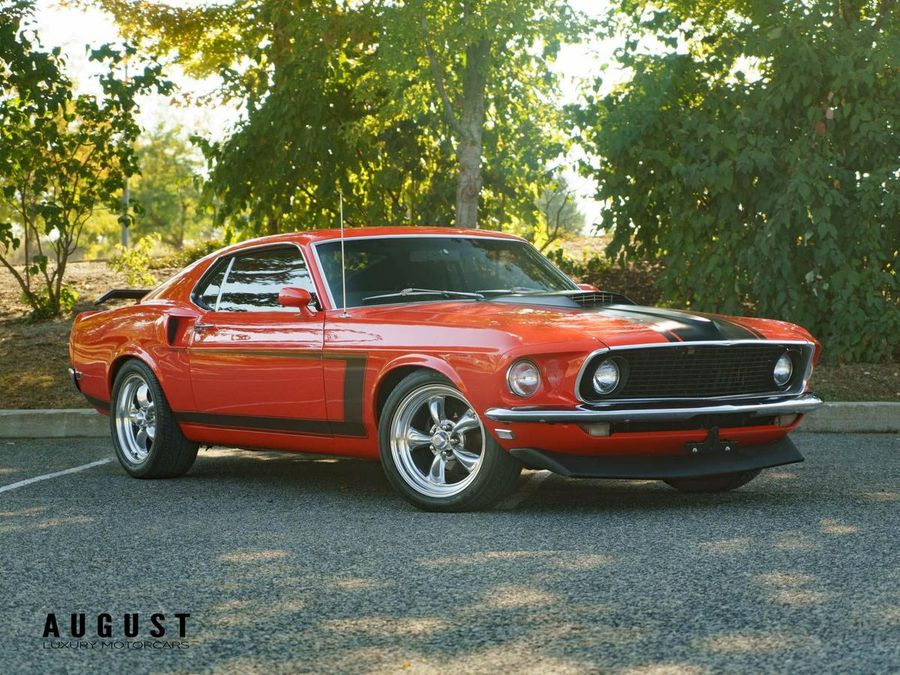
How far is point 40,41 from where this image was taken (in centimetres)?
1470

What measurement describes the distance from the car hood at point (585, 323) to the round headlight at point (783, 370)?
0.12 meters

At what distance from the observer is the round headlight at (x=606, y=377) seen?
6105 millimetres

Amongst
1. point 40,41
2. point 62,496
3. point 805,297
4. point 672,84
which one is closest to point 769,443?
point 62,496

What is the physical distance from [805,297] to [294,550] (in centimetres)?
830

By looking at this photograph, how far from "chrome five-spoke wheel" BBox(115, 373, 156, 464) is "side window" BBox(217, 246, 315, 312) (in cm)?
88

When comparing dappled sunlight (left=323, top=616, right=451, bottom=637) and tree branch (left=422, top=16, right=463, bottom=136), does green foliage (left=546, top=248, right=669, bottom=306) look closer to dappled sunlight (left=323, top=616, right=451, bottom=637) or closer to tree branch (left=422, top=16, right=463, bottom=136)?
tree branch (left=422, top=16, right=463, bottom=136)

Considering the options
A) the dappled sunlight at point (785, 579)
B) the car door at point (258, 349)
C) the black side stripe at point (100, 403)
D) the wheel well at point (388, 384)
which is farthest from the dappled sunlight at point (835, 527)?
the black side stripe at point (100, 403)

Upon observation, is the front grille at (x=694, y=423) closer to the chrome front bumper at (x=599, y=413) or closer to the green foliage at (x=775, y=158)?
the chrome front bumper at (x=599, y=413)

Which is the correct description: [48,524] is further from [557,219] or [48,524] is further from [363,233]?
[557,219]

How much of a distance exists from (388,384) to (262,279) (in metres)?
1.47

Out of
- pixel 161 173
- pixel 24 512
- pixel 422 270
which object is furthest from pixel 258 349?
pixel 161 173

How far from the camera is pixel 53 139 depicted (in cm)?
1491

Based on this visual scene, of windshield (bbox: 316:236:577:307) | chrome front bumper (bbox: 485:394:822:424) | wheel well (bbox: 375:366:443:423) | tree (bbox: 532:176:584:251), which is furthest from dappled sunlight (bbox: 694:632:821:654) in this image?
tree (bbox: 532:176:584:251)

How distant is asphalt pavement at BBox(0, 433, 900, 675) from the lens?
12.9 ft
